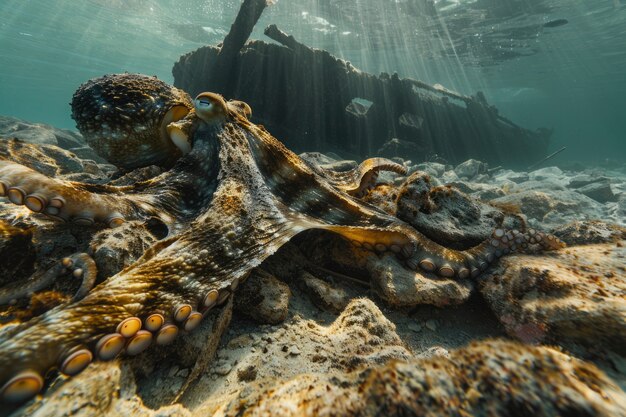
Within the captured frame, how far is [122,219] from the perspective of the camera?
5.71ft

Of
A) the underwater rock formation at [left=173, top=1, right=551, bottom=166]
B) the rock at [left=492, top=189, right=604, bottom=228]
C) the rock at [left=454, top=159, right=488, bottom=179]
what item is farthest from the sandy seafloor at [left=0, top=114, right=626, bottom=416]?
the rock at [left=454, top=159, right=488, bottom=179]

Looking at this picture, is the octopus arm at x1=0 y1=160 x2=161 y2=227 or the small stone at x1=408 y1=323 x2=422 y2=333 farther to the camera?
the small stone at x1=408 y1=323 x2=422 y2=333

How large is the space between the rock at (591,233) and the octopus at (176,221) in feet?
1.37

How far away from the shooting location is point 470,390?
0.78 m

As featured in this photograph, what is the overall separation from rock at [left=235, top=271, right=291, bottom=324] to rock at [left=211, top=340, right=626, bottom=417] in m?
0.79

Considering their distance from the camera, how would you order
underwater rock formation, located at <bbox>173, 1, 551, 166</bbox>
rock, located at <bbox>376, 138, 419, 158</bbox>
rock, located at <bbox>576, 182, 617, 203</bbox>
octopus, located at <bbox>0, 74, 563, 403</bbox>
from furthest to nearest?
rock, located at <bbox>376, 138, 419, 158</bbox> → rock, located at <bbox>576, 182, 617, 203</bbox> → underwater rock formation, located at <bbox>173, 1, 551, 166</bbox> → octopus, located at <bbox>0, 74, 563, 403</bbox>

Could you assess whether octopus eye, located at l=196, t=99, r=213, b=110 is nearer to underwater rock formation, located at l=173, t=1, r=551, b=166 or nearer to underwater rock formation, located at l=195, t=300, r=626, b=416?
underwater rock formation, located at l=195, t=300, r=626, b=416

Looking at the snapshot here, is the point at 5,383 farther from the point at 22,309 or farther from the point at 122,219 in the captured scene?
the point at 122,219

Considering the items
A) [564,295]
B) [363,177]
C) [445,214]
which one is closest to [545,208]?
[445,214]

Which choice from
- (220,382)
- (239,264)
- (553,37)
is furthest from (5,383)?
(553,37)

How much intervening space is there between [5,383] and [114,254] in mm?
725

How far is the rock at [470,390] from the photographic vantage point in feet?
2.40

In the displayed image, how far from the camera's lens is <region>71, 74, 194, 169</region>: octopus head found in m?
2.56

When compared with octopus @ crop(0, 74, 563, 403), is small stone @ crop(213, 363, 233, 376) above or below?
below
